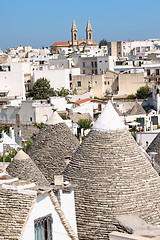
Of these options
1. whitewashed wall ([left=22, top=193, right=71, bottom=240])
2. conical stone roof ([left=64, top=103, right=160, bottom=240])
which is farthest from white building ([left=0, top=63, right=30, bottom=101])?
whitewashed wall ([left=22, top=193, right=71, bottom=240])

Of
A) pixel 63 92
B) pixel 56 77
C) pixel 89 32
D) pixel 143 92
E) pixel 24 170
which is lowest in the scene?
pixel 143 92

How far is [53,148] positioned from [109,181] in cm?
402

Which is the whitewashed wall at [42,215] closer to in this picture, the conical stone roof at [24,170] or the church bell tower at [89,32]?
the conical stone roof at [24,170]

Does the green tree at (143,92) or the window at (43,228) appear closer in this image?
the window at (43,228)

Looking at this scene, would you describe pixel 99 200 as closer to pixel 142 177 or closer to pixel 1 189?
pixel 142 177

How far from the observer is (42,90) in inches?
2376

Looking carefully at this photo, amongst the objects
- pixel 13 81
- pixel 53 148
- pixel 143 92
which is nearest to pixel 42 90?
pixel 13 81

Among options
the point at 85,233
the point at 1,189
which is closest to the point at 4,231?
the point at 1,189

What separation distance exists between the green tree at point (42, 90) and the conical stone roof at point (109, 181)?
162ft

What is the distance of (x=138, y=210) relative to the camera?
31.2 feet

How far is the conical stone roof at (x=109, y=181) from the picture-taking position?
9500 millimetres

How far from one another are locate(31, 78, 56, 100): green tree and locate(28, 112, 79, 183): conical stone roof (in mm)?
45469

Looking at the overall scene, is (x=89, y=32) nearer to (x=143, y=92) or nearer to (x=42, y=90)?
(x=143, y=92)

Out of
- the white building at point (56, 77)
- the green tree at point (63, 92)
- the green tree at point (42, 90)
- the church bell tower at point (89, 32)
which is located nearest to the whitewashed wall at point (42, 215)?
the green tree at point (63, 92)
